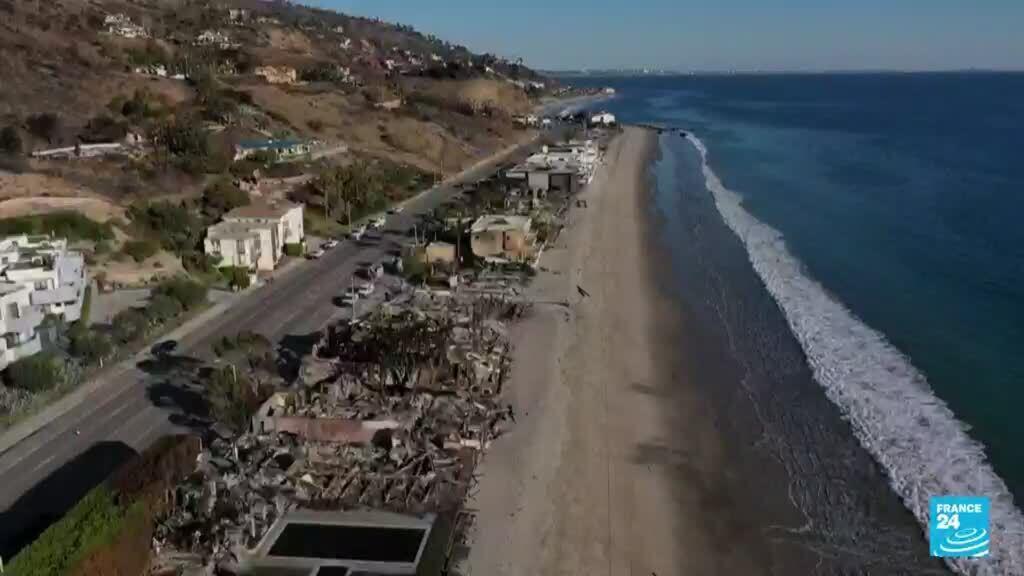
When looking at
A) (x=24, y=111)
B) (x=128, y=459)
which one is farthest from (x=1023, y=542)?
(x=24, y=111)

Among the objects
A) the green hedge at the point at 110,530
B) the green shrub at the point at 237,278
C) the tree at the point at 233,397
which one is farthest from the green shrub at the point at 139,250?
the green hedge at the point at 110,530

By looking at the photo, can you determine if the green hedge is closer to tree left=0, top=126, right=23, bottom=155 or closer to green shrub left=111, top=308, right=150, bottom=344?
green shrub left=111, top=308, right=150, bottom=344

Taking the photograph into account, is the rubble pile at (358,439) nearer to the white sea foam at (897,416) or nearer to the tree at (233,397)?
the tree at (233,397)

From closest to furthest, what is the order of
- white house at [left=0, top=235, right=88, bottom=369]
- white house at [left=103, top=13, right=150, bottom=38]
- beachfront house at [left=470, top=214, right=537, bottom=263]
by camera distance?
white house at [left=0, top=235, right=88, bottom=369] → beachfront house at [left=470, top=214, right=537, bottom=263] → white house at [left=103, top=13, right=150, bottom=38]

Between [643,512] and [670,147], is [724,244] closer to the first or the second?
[643,512]

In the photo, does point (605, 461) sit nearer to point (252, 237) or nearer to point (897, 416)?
point (897, 416)

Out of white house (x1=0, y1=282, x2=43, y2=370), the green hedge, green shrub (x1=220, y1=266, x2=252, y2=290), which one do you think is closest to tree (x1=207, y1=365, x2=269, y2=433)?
the green hedge

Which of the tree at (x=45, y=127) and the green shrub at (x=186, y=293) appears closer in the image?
the green shrub at (x=186, y=293)
